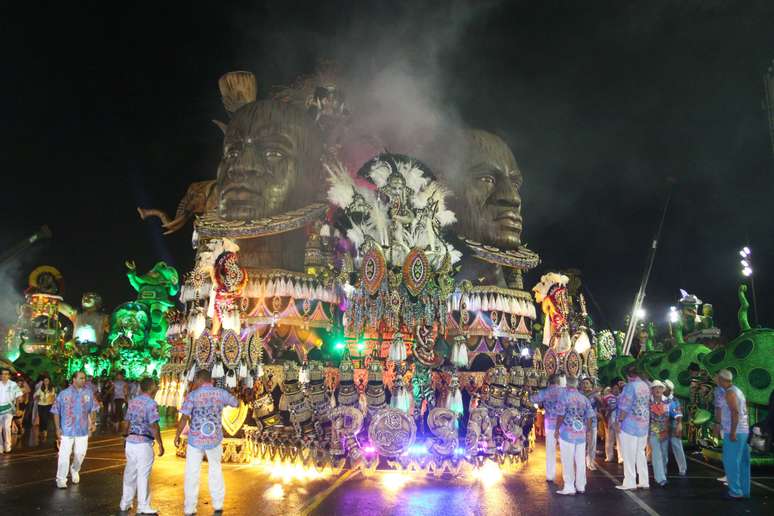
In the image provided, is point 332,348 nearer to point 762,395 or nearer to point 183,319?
point 183,319

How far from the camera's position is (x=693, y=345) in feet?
47.2

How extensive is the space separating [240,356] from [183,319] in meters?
2.46

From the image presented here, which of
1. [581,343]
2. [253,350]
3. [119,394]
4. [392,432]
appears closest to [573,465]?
[392,432]

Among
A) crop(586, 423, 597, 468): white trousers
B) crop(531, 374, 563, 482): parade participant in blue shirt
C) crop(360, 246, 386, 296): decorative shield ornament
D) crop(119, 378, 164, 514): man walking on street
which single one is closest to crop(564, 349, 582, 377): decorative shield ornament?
crop(586, 423, 597, 468): white trousers

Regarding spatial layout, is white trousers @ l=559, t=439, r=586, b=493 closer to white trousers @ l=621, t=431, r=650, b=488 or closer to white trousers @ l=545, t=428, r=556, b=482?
white trousers @ l=545, t=428, r=556, b=482

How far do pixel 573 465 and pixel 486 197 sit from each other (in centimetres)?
836

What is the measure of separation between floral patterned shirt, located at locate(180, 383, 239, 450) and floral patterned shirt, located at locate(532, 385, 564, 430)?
4.61 m

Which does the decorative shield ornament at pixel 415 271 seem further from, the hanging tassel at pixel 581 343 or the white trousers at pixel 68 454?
the white trousers at pixel 68 454

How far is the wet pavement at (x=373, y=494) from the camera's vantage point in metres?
6.64

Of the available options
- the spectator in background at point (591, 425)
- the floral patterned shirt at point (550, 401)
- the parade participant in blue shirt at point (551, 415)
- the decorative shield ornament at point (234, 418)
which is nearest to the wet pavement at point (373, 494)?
the parade participant in blue shirt at point (551, 415)

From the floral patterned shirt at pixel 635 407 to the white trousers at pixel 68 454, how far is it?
25.1ft

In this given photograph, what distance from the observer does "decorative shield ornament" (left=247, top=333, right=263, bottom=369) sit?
10852mm

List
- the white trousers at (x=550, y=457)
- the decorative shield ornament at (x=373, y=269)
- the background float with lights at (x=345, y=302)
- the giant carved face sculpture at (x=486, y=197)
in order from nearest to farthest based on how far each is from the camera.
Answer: the white trousers at (x=550, y=457), the background float with lights at (x=345, y=302), the decorative shield ornament at (x=373, y=269), the giant carved face sculpture at (x=486, y=197)

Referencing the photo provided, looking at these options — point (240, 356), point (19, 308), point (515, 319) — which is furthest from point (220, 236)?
point (19, 308)
